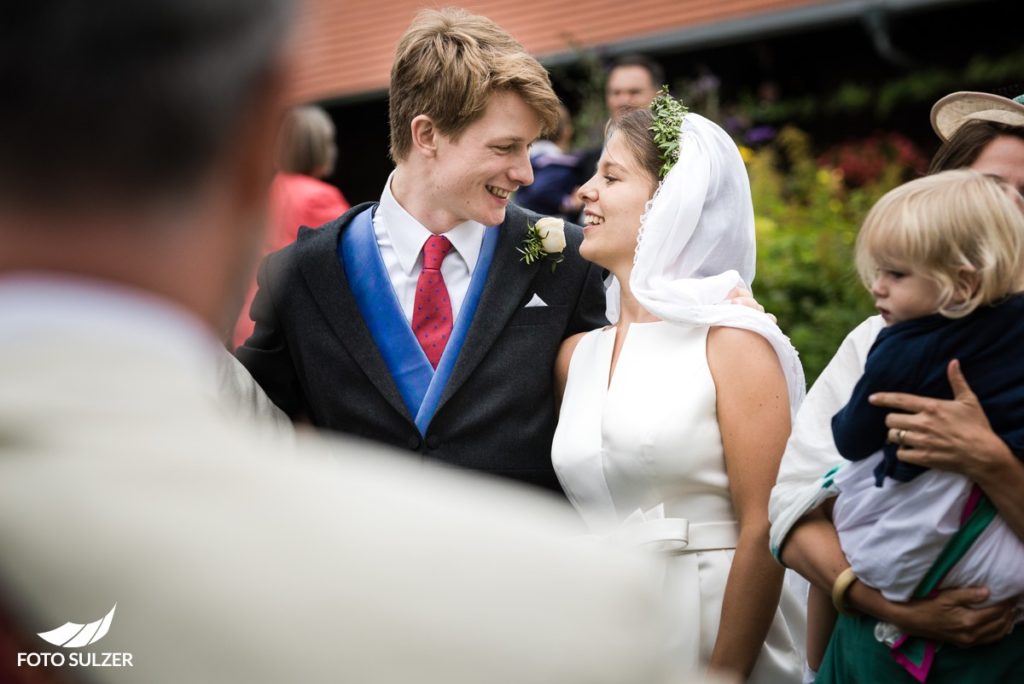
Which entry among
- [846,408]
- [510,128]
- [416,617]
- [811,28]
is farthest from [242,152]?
[811,28]

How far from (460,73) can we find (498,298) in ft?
2.68

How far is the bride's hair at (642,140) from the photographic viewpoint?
13.1 feet

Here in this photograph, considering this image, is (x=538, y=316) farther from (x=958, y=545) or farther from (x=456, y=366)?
(x=958, y=545)

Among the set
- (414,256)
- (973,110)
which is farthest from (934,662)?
(414,256)

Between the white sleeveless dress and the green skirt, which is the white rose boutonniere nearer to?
the white sleeveless dress

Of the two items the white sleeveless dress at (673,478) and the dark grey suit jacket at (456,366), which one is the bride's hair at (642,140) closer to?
the dark grey suit jacket at (456,366)

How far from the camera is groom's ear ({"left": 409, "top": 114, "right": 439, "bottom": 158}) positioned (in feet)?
13.9

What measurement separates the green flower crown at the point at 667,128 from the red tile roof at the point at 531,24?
662 centimetres

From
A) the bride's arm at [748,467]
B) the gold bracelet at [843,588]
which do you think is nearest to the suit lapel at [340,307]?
the bride's arm at [748,467]

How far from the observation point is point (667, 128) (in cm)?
399

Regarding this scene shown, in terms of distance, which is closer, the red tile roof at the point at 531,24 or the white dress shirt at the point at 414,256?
the white dress shirt at the point at 414,256

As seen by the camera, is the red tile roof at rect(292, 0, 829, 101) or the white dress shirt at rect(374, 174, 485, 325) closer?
the white dress shirt at rect(374, 174, 485, 325)

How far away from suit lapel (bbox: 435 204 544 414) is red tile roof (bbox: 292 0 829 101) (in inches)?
265

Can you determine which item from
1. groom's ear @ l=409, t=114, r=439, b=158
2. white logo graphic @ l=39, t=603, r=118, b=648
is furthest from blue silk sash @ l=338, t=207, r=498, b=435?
white logo graphic @ l=39, t=603, r=118, b=648
